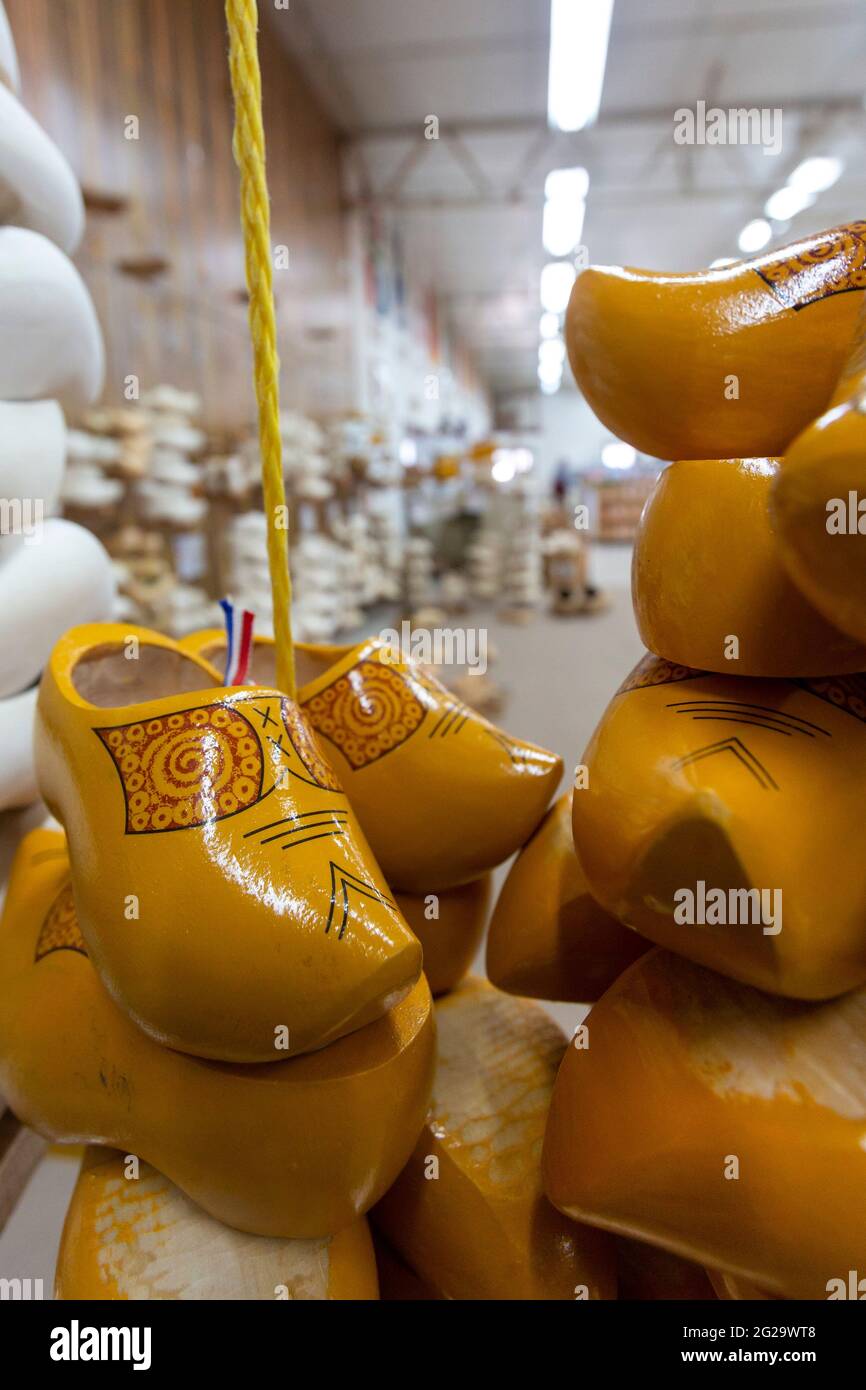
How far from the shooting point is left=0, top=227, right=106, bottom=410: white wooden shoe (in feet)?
2.64

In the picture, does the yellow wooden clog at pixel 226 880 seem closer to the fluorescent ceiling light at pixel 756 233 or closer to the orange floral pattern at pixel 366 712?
the orange floral pattern at pixel 366 712

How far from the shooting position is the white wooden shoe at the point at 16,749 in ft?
2.74

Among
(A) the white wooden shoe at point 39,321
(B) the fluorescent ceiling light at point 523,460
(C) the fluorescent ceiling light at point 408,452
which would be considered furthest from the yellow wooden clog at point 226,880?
(B) the fluorescent ceiling light at point 523,460

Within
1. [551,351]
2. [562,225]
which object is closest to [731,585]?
[562,225]

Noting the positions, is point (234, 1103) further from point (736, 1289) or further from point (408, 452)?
point (408, 452)

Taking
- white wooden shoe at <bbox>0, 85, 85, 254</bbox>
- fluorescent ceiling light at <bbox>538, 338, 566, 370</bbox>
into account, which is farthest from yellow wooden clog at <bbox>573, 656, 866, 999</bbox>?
fluorescent ceiling light at <bbox>538, 338, 566, 370</bbox>

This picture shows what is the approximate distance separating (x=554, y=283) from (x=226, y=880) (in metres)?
8.46

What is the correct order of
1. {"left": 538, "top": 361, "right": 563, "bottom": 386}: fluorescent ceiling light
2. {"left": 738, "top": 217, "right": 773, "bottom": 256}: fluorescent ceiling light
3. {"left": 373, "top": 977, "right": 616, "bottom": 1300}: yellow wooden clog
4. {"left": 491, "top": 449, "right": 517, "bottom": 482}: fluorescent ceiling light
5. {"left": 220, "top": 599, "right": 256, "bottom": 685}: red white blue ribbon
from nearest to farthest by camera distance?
{"left": 373, "top": 977, "right": 616, "bottom": 1300}: yellow wooden clog, {"left": 220, "top": 599, "right": 256, "bottom": 685}: red white blue ribbon, {"left": 738, "top": 217, "right": 773, "bottom": 256}: fluorescent ceiling light, {"left": 491, "top": 449, "right": 517, "bottom": 482}: fluorescent ceiling light, {"left": 538, "top": 361, "right": 563, "bottom": 386}: fluorescent ceiling light

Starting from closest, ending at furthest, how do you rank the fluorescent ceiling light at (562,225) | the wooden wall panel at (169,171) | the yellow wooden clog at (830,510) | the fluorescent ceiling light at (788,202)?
1. the yellow wooden clog at (830,510)
2. the wooden wall panel at (169,171)
3. the fluorescent ceiling light at (788,202)
4. the fluorescent ceiling light at (562,225)

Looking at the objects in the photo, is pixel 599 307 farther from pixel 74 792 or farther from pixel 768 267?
pixel 74 792

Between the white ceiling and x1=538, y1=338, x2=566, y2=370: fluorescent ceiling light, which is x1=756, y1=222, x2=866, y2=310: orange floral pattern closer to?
the white ceiling

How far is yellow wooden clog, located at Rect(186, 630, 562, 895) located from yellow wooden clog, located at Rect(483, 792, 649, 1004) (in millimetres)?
25

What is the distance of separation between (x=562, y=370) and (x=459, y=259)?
213 inches

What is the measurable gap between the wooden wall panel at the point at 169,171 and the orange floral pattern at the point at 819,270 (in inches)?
72.3
